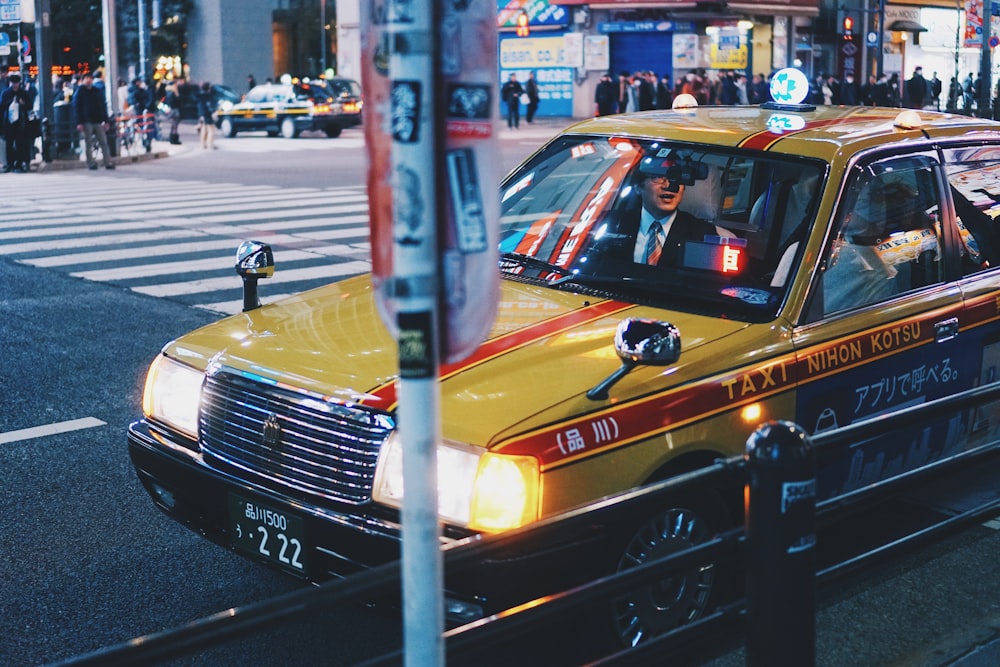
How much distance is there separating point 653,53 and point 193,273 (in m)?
34.4

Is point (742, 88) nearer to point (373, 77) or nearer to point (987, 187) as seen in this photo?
point (987, 187)

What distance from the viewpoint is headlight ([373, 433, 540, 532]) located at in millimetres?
3422

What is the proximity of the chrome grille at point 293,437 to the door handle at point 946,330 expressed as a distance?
2176 mm

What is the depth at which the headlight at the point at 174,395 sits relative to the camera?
Answer: 427 cm

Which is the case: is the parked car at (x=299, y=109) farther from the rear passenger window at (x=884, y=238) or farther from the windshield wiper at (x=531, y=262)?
the rear passenger window at (x=884, y=238)

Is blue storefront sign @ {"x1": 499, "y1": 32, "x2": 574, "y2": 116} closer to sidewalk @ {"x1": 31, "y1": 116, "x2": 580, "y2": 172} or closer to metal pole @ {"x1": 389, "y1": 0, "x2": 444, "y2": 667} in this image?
sidewalk @ {"x1": 31, "y1": 116, "x2": 580, "y2": 172}

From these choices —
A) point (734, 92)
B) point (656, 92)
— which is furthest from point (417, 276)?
point (734, 92)

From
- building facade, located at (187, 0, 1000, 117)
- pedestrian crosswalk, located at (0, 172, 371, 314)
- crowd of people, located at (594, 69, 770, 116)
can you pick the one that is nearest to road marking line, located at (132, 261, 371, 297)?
pedestrian crosswalk, located at (0, 172, 371, 314)

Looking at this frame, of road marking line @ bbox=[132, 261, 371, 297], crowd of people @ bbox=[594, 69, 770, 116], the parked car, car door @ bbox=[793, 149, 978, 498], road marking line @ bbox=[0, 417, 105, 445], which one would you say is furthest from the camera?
the parked car

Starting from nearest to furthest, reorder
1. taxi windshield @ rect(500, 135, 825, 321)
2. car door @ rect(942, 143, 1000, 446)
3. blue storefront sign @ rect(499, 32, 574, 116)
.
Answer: taxi windshield @ rect(500, 135, 825, 321) < car door @ rect(942, 143, 1000, 446) < blue storefront sign @ rect(499, 32, 574, 116)

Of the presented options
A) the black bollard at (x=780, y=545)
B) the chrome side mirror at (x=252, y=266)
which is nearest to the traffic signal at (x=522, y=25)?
the chrome side mirror at (x=252, y=266)

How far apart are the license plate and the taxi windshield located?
1373 millimetres

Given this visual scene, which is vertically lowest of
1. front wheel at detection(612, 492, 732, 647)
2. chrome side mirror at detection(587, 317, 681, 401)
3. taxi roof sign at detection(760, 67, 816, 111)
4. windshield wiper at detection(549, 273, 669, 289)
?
front wheel at detection(612, 492, 732, 647)

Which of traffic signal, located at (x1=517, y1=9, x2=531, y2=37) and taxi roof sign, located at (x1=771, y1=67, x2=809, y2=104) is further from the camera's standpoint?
traffic signal, located at (x1=517, y1=9, x2=531, y2=37)
